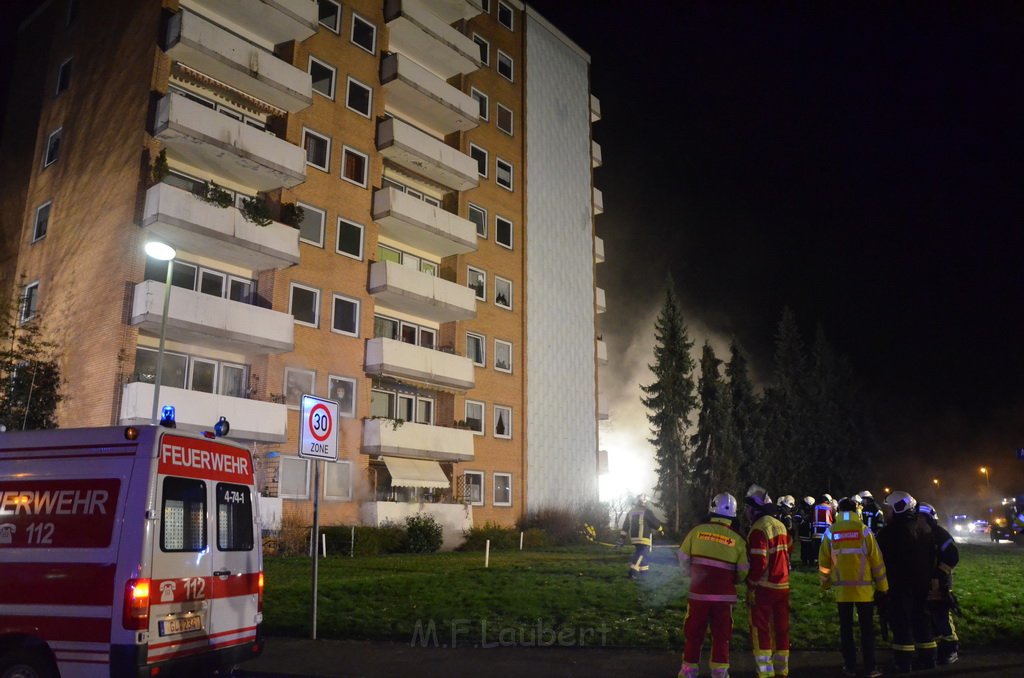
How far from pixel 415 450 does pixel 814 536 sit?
16.8 meters

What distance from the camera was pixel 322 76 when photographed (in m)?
33.5

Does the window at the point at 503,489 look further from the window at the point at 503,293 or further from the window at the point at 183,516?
the window at the point at 183,516

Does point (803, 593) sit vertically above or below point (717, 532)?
below

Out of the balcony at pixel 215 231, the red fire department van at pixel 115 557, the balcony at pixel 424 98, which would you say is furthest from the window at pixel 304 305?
the red fire department van at pixel 115 557

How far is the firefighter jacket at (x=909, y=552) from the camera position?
32.1 feet

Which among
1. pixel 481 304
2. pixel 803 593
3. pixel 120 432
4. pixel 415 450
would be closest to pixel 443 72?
pixel 481 304

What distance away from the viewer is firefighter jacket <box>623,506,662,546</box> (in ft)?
57.9

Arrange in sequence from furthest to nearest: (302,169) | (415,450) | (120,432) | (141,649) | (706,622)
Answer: (415,450) → (302,169) → (706,622) → (120,432) → (141,649)

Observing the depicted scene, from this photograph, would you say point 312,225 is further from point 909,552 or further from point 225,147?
point 909,552

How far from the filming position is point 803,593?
586 inches

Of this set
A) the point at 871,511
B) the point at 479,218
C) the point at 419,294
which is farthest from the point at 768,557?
the point at 479,218

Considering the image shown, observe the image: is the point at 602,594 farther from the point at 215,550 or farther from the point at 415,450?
the point at 415,450

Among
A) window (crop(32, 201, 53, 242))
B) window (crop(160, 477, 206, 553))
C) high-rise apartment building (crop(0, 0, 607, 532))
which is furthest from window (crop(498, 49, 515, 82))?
window (crop(160, 477, 206, 553))

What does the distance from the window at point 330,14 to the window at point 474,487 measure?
19.6 meters
